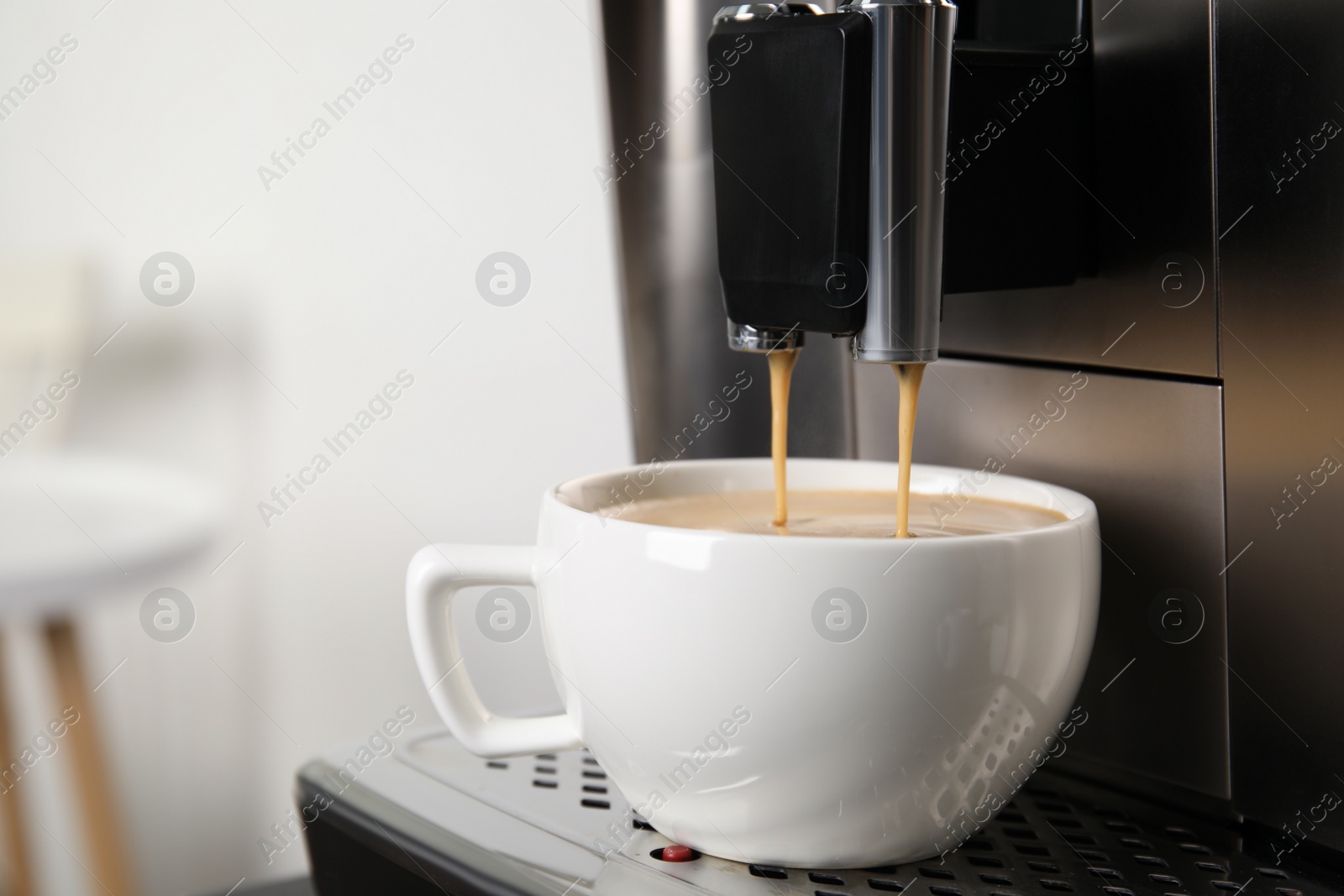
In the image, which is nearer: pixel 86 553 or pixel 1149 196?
pixel 1149 196

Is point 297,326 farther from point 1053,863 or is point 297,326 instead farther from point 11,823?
point 1053,863

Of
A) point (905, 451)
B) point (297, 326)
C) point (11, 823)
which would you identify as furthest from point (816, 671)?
point (11, 823)

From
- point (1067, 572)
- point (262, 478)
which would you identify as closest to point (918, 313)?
point (1067, 572)

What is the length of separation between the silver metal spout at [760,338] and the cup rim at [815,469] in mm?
43

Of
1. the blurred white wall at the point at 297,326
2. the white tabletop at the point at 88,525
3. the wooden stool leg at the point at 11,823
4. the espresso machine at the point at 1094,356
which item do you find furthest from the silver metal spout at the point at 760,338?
the wooden stool leg at the point at 11,823

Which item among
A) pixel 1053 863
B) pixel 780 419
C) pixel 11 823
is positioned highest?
pixel 780 419

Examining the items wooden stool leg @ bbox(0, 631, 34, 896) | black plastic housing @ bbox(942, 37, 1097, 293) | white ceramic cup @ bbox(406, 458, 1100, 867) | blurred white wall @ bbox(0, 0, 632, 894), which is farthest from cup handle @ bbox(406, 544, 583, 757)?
wooden stool leg @ bbox(0, 631, 34, 896)

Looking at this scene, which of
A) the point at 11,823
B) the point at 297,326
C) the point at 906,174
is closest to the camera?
the point at 906,174

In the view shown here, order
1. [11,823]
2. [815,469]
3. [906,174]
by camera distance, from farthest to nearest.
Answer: [11,823] < [815,469] < [906,174]

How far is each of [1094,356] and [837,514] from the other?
3.0 inches

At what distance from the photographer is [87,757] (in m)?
0.90

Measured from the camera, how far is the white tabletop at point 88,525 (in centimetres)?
86

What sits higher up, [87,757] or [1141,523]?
[1141,523]

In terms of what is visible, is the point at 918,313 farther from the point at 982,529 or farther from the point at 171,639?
the point at 171,639
